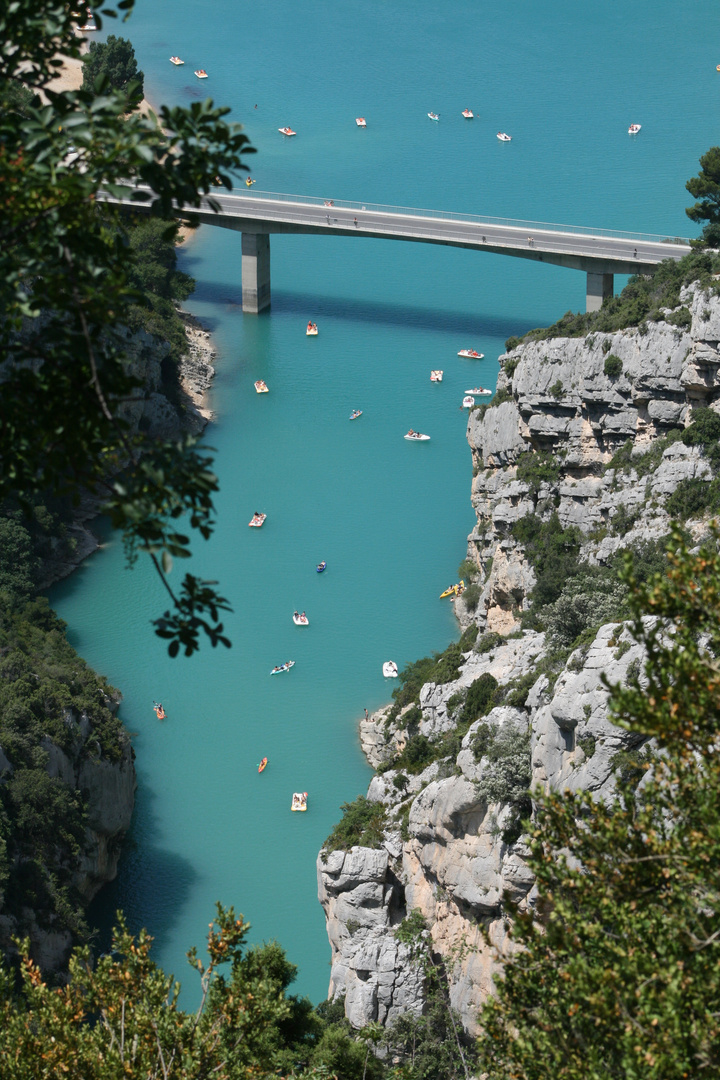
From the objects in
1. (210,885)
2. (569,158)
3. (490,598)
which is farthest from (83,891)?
(569,158)

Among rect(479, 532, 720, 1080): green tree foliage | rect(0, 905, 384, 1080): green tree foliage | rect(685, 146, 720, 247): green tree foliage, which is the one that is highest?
rect(685, 146, 720, 247): green tree foliage

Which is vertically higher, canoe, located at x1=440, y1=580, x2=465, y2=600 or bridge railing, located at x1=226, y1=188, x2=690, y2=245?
bridge railing, located at x1=226, y1=188, x2=690, y2=245

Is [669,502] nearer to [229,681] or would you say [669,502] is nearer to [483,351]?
[229,681]

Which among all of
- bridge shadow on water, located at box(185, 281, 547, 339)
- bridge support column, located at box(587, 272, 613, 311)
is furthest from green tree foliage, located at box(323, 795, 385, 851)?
bridge shadow on water, located at box(185, 281, 547, 339)

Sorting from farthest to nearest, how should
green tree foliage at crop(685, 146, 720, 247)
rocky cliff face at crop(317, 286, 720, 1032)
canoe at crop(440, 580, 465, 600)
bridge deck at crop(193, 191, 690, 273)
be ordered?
1. bridge deck at crop(193, 191, 690, 273)
2. canoe at crop(440, 580, 465, 600)
3. green tree foliage at crop(685, 146, 720, 247)
4. rocky cliff face at crop(317, 286, 720, 1032)

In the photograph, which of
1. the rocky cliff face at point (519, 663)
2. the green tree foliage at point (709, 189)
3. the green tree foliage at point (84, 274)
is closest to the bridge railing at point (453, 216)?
the green tree foliage at point (709, 189)

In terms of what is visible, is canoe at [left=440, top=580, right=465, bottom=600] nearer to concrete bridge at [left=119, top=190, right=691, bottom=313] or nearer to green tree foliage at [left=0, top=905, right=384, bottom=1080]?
concrete bridge at [left=119, top=190, right=691, bottom=313]

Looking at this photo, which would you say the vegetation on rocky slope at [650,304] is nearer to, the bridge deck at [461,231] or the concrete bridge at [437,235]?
the concrete bridge at [437,235]
